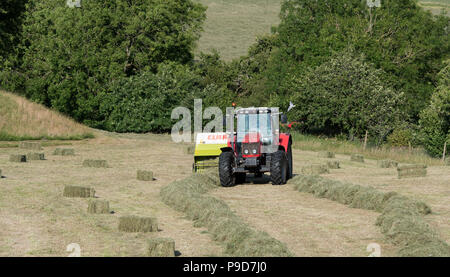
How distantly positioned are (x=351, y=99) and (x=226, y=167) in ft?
115

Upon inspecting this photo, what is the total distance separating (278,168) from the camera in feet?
78.2

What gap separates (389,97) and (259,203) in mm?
41636

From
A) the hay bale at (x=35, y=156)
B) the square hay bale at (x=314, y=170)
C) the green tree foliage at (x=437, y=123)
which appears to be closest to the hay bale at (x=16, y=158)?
the hay bale at (x=35, y=156)

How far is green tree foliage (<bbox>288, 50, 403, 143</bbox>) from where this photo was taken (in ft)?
186

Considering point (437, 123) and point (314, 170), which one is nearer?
point (314, 170)

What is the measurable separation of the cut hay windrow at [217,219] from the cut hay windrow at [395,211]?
281 cm

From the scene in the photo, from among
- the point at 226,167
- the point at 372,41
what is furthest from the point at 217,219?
the point at 372,41

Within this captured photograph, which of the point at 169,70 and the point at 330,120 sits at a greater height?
the point at 169,70

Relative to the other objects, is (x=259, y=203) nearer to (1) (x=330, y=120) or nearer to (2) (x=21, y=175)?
(2) (x=21, y=175)

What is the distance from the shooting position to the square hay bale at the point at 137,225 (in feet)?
50.5

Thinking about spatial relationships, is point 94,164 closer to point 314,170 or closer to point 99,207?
point 314,170

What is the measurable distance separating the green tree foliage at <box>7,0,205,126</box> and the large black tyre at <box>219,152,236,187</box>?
38086mm
